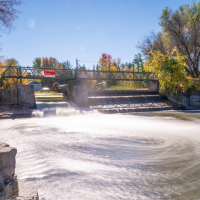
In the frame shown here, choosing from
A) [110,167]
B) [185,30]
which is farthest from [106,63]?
[110,167]

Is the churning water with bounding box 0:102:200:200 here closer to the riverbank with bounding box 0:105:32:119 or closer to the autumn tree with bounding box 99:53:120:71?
the riverbank with bounding box 0:105:32:119

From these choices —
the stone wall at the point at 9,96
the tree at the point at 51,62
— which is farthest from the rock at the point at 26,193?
the tree at the point at 51,62

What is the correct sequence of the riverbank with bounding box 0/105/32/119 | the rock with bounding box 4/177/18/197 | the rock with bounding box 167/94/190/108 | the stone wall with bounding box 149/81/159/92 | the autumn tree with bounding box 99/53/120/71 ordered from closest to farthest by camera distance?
1. the rock with bounding box 4/177/18/197
2. the riverbank with bounding box 0/105/32/119
3. the rock with bounding box 167/94/190/108
4. the stone wall with bounding box 149/81/159/92
5. the autumn tree with bounding box 99/53/120/71

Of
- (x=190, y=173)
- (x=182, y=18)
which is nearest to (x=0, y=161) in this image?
(x=190, y=173)

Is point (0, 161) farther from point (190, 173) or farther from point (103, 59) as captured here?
point (103, 59)

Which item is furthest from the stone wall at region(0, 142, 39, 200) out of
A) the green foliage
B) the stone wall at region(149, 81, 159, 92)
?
the stone wall at region(149, 81, 159, 92)

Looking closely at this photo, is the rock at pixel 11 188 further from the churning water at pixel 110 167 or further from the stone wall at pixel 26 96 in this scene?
the stone wall at pixel 26 96

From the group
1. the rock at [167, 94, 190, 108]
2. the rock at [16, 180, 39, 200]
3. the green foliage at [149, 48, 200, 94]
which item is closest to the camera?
the rock at [16, 180, 39, 200]

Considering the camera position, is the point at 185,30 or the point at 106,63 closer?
the point at 185,30

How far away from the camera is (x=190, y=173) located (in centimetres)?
431

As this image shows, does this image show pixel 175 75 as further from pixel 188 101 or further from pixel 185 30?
pixel 185 30

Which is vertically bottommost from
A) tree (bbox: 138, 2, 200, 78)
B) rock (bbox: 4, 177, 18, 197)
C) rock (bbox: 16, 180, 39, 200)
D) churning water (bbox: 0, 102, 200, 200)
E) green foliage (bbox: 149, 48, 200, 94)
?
churning water (bbox: 0, 102, 200, 200)

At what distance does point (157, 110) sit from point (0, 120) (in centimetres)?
1259

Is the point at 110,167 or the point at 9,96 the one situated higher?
the point at 9,96
